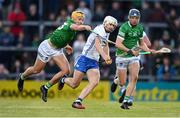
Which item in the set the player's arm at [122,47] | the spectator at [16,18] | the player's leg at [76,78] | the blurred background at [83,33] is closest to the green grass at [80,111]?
the player's leg at [76,78]

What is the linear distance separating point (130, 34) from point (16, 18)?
956 cm

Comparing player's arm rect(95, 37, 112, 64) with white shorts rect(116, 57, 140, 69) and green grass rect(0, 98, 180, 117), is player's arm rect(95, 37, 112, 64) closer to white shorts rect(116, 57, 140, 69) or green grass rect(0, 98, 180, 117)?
green grass rect(0, 98, 180, 117)

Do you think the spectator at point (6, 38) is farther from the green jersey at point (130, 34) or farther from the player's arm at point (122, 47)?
the player's arm at point (122, 47)

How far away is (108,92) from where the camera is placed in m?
28.4

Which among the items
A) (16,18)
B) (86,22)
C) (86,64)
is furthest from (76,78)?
(16,18)

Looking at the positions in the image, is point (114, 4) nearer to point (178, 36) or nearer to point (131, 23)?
point (178, 36)

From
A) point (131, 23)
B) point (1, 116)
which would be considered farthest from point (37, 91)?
point (1, 116)

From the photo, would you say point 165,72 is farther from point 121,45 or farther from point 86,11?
point 121,45

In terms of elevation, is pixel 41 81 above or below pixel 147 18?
below

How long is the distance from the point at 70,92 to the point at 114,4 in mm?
3695

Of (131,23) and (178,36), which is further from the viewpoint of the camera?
(178,36)

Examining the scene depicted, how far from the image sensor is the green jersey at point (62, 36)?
19.4 metres

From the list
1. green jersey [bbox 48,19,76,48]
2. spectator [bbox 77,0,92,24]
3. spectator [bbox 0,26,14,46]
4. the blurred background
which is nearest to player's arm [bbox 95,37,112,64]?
green jersey [bbox 48,19,76,48]

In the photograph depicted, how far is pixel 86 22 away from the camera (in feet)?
94.1
